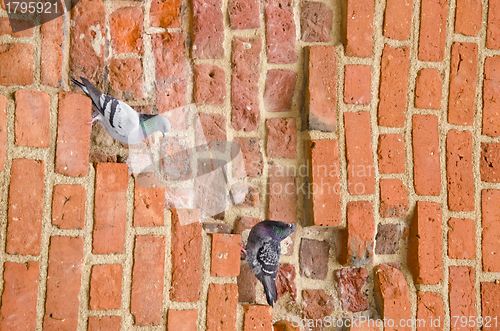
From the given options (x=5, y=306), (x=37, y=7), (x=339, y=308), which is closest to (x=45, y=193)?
(x=5, y=306)

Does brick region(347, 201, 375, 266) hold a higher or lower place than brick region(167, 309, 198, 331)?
higher

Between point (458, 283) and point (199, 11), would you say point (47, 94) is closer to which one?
point (199, 11)

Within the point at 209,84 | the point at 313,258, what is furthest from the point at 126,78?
the point at 313,258

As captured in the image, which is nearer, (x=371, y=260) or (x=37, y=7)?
(x=37, y=7)

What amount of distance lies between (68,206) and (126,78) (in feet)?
1.19

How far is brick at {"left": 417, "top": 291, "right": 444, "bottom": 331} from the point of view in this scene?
2.03m

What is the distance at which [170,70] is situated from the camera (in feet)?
6.12

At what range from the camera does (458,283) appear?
2059mm

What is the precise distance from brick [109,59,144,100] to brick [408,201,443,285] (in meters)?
0.85

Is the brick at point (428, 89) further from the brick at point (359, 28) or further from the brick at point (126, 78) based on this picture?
the brick at point (126, 78)

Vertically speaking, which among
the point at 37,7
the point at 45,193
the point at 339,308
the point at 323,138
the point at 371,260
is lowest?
the point at 339,308

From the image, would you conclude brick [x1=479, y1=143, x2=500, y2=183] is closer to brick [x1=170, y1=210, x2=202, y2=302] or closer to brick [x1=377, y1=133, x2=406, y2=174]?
brick [x1=377, y1=133, x2=406, y2=174]

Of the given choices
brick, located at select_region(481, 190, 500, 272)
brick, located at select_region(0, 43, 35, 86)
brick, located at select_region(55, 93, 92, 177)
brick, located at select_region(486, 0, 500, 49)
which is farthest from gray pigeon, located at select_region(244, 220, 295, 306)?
brick, located at select_region(486, 0, 500, 49)

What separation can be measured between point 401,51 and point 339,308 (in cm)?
74
